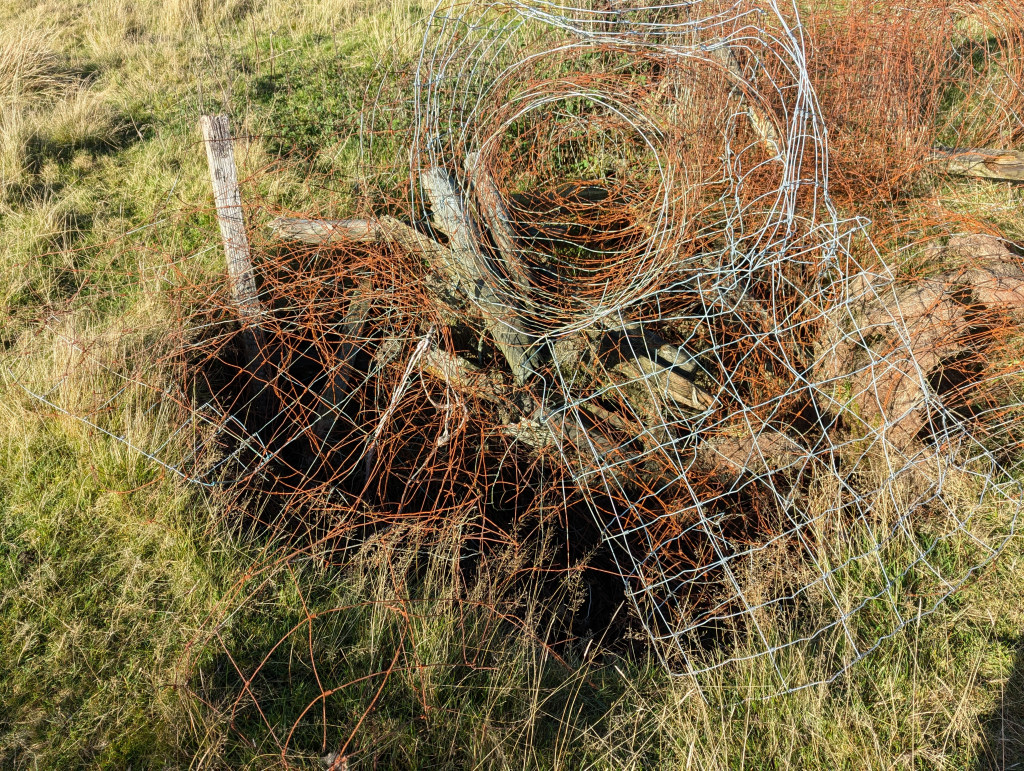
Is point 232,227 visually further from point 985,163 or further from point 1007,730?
point 985,163

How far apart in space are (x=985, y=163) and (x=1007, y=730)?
352cm

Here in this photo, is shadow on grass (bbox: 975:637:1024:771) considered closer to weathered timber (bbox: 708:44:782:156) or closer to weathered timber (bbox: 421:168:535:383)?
weathered timber (bbox: 421:168:535:383)

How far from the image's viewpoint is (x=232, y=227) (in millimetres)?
3680

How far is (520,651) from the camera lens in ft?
8.47

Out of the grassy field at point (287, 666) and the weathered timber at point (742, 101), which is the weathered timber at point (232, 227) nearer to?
the grassy field at point (287, 666)

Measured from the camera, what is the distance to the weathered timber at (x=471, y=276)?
11.9 feet

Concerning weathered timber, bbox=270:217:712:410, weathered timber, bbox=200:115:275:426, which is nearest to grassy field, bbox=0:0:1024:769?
weathered timber, bbox=200:115:275:426

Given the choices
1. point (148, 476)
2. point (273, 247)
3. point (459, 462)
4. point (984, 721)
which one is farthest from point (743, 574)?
point (273, 247)

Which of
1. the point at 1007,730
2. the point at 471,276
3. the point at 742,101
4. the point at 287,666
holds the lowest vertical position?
the point at 1007,730

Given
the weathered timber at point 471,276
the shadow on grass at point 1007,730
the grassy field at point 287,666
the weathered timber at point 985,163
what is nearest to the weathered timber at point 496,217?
the weathered timber at point 471,276

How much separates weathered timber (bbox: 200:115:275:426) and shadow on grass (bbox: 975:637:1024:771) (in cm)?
319

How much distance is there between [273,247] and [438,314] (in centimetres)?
103

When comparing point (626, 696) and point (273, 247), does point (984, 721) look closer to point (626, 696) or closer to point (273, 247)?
point (626, 696)

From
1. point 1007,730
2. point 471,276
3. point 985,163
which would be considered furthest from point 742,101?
point 1007,730
